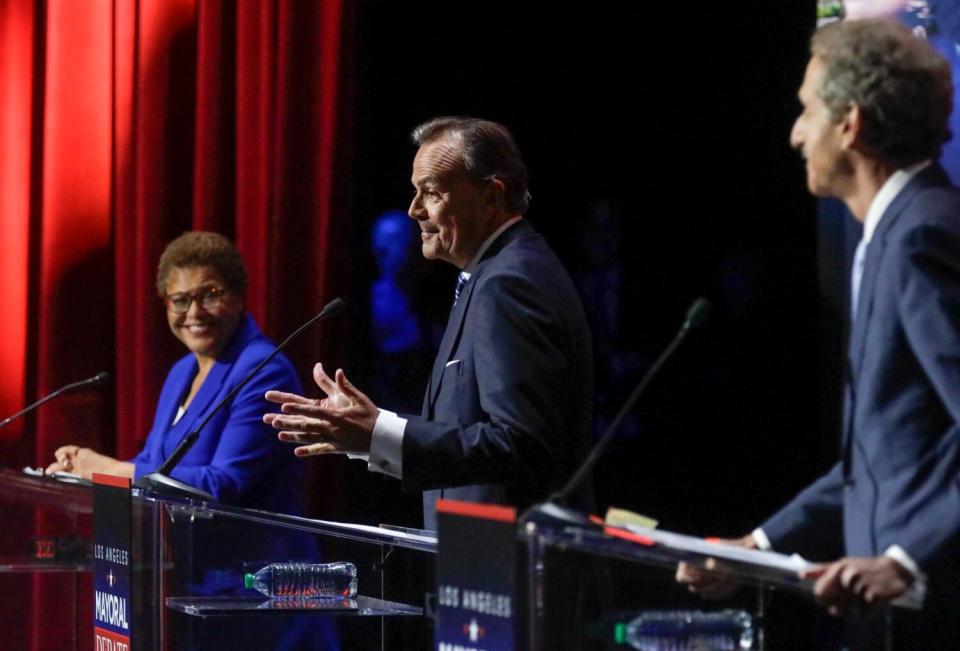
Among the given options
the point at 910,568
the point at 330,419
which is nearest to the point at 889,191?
the point at 910,568

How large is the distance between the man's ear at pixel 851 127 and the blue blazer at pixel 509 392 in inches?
30.8

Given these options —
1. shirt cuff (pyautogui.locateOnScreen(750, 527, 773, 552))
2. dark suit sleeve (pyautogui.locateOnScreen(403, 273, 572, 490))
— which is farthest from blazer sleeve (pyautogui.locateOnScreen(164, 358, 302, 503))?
shirt cuff (pyautogui.locateOnScreen(750, 527, 773, 552))

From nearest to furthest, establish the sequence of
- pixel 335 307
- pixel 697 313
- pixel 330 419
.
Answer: pixel 697 313
pixel 330 419
pixel 335 307

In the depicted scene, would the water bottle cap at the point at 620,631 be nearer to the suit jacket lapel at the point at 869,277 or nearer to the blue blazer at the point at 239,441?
the suit jacket lapel at the point at 869,277

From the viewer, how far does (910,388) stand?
1.88m

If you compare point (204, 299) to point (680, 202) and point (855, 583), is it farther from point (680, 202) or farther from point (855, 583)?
point (855, 583)

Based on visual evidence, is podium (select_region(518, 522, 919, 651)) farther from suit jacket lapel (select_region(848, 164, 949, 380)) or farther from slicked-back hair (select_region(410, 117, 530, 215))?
slicked-back hair (select_region(410, 117, 530, 215))

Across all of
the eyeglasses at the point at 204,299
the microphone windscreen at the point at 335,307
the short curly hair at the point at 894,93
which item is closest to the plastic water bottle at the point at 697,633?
the short curly hair at the point at 894,93

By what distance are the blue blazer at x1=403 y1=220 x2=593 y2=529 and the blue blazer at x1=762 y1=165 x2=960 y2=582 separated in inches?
27.7

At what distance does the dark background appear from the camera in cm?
399

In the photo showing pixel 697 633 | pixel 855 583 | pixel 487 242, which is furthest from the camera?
pixel 487 242

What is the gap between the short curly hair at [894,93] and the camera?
196cm

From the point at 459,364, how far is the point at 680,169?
1.66 m

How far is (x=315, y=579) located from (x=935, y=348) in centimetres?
136
